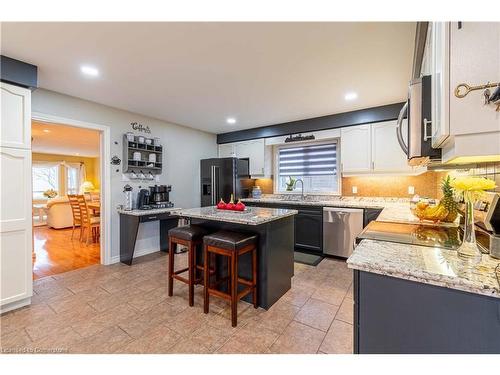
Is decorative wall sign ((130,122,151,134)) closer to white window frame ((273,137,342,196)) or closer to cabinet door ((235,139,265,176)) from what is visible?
cabinet door ((235,139,265,176))

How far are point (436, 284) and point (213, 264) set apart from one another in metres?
2.20

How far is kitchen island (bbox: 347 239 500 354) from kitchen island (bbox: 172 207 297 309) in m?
1.10

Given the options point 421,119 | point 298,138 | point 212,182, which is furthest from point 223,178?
point 421,119

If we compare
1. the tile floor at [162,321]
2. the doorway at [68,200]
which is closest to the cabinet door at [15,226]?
the tile floor at [162,321]

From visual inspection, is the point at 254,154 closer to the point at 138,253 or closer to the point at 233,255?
the point at 138,253

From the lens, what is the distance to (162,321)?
2.04m

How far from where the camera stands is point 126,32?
5.78 feet

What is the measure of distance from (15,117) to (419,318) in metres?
3.41

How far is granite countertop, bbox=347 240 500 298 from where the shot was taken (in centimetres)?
81

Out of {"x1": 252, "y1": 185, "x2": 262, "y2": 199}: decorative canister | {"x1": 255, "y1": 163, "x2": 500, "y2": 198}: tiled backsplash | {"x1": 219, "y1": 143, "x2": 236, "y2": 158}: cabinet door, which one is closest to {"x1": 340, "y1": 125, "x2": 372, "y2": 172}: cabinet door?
{"x1": 255, "y1": 163, "x2": 500, "y2": 198}: tiled backsplash

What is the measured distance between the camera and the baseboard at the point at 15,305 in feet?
7.15

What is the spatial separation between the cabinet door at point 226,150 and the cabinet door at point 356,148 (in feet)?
7.74

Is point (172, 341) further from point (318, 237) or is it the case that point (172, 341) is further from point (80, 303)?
point (318, 237)

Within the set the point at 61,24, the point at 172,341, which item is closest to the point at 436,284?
the point at 172,341
